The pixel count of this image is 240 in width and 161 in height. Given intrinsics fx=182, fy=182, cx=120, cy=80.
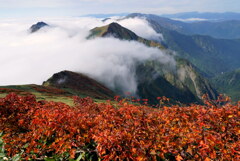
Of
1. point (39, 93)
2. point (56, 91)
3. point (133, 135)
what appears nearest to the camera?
point (133, 135)

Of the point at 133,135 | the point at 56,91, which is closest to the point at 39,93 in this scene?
the point at 56,91

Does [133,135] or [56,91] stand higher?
[133,135]

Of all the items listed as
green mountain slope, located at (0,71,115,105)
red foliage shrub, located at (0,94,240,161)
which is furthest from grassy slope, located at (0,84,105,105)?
red foliage shrub, located at (0,94,240,161)

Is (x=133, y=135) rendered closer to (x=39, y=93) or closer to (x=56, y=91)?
(x=39, y=93)

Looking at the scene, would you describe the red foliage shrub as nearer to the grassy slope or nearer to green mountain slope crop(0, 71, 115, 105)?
the grassy slope

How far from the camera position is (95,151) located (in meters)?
10.6

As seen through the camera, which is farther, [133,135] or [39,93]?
[39,93]

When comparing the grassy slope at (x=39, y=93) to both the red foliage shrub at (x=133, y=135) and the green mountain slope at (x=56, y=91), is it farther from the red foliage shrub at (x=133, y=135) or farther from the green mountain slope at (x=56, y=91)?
the red foliage shrub at (x=133, y=135)

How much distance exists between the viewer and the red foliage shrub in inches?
356

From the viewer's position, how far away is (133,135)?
31.5 feet

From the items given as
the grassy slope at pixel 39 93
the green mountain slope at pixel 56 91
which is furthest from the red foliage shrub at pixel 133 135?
the green mountain slope at pixel 56 91

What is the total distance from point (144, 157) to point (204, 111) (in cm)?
632

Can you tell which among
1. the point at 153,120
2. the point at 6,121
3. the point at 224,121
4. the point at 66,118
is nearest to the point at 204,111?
the point at 224,121

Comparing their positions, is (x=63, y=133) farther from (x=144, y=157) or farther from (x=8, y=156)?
(x=144, y=157)
